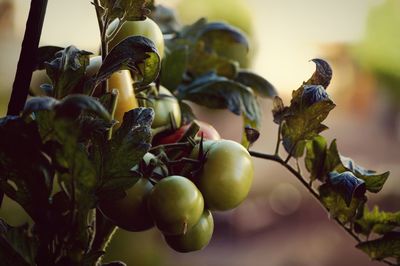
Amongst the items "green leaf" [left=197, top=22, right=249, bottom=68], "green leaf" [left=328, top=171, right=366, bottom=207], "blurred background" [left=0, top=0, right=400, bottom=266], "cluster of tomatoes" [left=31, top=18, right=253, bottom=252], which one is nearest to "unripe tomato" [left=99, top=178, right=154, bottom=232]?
"cluster of tomatoes" [left=31, top=18, right=253, bottom=252]

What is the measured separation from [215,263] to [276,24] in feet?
8.55

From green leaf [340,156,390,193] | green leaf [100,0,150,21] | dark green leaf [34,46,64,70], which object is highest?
green leaf [100,0,150,21]

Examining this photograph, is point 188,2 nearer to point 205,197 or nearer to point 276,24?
point 276,24

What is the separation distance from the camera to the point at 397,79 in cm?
607

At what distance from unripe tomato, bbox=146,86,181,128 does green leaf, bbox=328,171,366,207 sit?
0.10 metres

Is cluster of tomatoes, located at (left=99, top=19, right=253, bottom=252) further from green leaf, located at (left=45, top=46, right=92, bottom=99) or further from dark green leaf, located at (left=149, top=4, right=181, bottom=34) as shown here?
dark green leaf, located at (left=149, top=4, right=181, bottom=34)

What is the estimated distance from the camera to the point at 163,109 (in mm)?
379

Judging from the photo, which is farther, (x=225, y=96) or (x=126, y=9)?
(x=225, y=96)

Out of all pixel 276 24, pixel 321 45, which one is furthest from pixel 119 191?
pixel 321 45

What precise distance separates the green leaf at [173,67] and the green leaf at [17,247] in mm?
201

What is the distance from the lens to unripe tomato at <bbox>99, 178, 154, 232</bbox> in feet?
0.98

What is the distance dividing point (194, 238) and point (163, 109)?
0.10 meters

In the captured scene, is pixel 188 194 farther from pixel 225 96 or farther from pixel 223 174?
pixel 225 96

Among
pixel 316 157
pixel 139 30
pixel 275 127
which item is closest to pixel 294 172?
pixel 316 157
